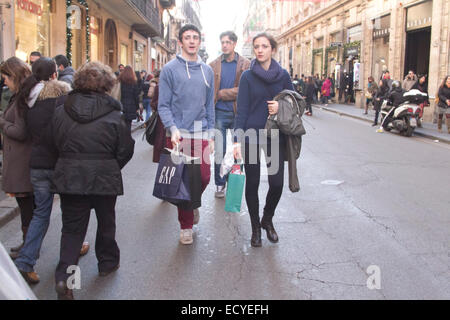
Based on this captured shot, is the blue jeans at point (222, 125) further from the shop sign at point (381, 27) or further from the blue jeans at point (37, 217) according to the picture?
the shop sign at point (381, 27)

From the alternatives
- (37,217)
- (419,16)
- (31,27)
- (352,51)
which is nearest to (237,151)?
(37,217)

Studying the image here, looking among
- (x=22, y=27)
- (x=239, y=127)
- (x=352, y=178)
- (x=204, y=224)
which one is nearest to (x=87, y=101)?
(x=239, y=127)

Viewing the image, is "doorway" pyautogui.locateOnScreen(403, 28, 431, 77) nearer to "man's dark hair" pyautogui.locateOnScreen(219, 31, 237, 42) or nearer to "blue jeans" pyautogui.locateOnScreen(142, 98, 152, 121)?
"blue jeans" pyautogui.locateOnScreen(142, 98, 152, 121)

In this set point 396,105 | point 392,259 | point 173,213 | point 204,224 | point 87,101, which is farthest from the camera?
point 396,105

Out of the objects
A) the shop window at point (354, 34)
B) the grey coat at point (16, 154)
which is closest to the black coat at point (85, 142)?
the grey coat at point (16, 154)

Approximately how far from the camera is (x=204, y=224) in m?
5.34

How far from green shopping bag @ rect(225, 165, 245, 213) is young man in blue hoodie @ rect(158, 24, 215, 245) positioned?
24cm

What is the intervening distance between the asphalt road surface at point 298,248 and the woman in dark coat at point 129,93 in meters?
3.82

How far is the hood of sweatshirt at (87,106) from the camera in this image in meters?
3.41

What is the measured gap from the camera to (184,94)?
177 inches

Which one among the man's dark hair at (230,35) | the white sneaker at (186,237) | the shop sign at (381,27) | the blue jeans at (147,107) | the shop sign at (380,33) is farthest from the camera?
the shop sign at (380,33)
